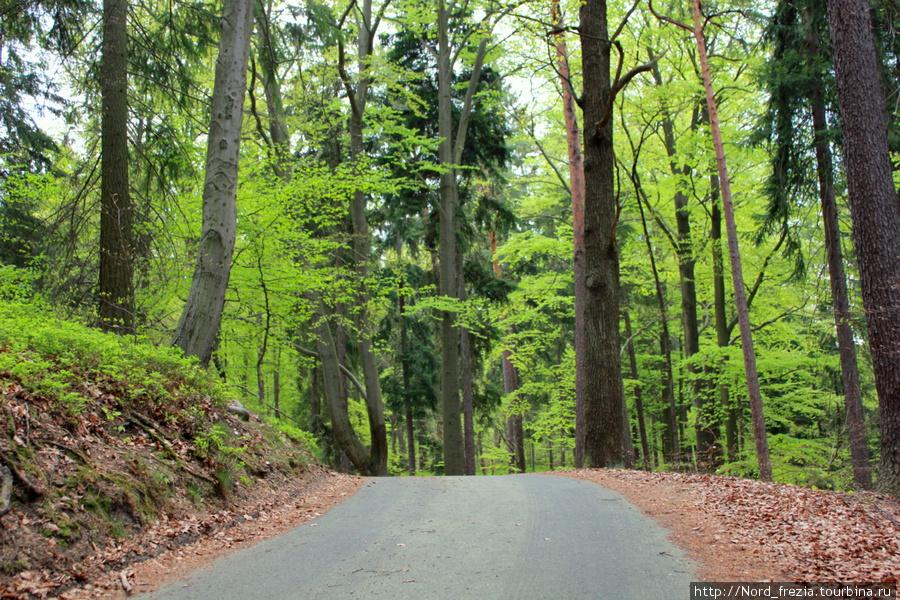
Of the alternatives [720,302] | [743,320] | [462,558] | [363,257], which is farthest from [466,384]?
[462,558]

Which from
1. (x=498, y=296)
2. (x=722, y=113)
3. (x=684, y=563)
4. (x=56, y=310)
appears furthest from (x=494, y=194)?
(x=684, y=563)

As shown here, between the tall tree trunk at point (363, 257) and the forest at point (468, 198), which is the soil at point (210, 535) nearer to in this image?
the forest at point (468, 198)

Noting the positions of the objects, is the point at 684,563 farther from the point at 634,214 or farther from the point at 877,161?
the point at 634,214

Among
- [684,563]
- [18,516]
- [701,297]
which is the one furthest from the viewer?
[701,297]

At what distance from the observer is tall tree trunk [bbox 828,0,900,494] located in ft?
20.9

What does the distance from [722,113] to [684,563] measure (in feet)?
49.7

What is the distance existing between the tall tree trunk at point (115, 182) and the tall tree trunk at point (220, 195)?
125cm

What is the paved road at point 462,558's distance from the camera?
3.46m

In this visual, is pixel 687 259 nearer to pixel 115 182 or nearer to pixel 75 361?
pixel 115 182

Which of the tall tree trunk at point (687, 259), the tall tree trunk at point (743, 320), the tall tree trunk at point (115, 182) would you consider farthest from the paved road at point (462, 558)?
the tall tree trunk at point (687, 259)

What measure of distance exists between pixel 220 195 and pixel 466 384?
441 inches

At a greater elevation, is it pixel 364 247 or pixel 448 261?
pixel 364 247

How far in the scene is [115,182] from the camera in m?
8.00

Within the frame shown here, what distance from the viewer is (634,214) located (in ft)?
59.0
